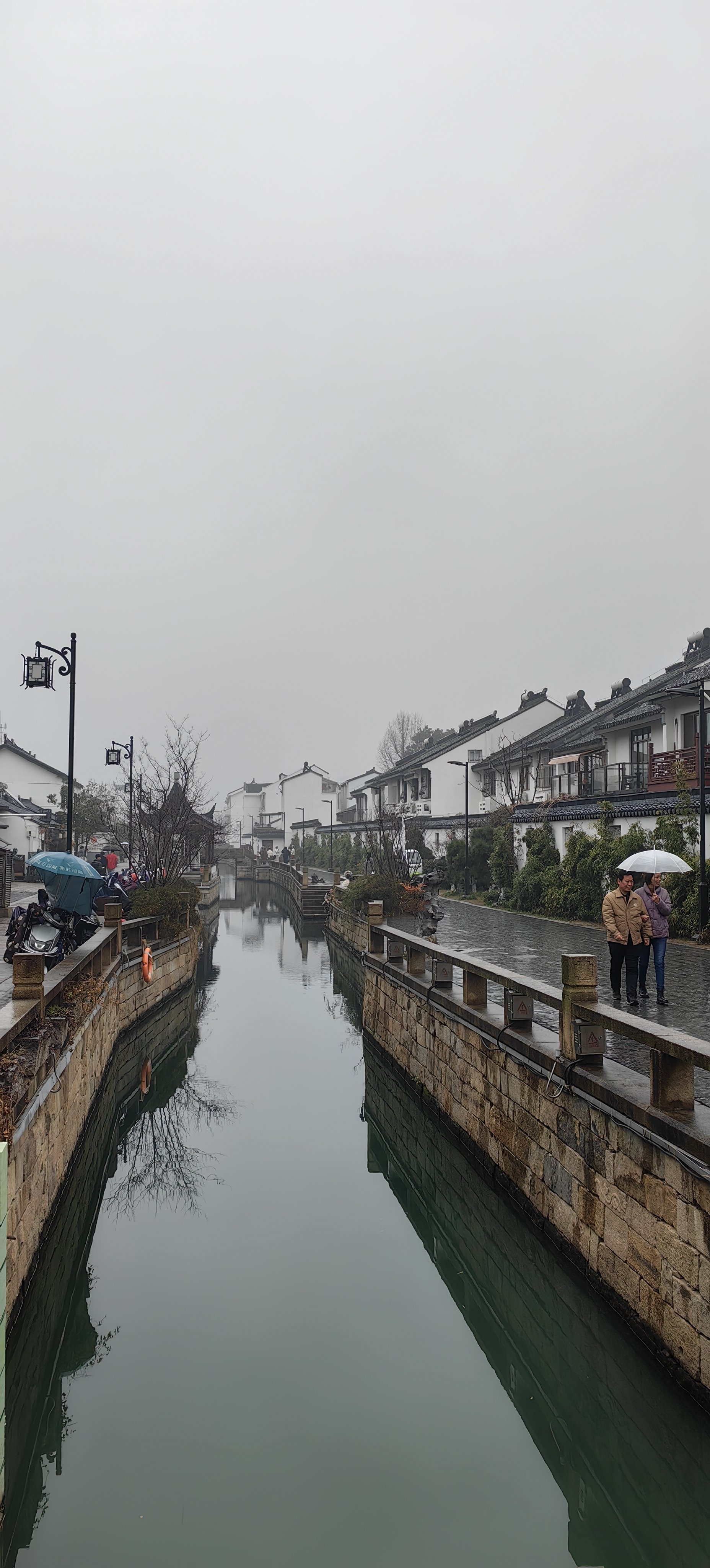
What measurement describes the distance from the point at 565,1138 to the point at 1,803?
36875mm

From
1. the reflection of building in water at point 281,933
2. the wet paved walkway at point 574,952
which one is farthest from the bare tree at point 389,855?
the reflection of building in water at point 281,933

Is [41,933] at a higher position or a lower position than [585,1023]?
higher

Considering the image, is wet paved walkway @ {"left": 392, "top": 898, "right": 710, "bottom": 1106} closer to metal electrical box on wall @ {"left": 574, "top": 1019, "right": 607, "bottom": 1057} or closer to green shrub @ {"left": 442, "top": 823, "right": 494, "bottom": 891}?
metal electrical box on wall @ {"left": 574, "top": 1019, "right": 607, "bottom": 1057}

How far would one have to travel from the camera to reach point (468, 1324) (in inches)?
297

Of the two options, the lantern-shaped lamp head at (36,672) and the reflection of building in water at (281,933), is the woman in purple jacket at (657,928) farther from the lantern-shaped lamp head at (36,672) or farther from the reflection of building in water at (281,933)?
the reflection of building in water at (281,933)

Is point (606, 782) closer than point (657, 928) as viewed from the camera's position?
No

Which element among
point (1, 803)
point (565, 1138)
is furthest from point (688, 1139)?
point (1, 803)

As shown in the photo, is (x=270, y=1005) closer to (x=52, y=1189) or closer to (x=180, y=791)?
(x=180, y=791)

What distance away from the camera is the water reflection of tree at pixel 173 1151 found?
1048cm

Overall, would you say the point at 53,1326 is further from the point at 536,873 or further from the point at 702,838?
the point at 536,873

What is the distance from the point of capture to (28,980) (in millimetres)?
7742

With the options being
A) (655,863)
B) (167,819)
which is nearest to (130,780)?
(167,819)

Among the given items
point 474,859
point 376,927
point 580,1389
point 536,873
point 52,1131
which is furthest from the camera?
point 474,859

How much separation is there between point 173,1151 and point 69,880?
4.51 m
